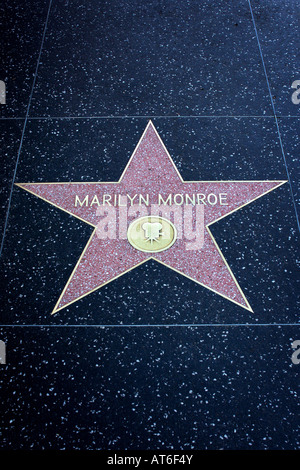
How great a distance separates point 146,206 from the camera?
5.18 feet

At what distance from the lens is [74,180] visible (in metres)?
1.66

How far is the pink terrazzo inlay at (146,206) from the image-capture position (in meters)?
1.40

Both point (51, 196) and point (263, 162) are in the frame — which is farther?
point (263, 162)

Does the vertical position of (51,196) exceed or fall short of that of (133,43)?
it falls short

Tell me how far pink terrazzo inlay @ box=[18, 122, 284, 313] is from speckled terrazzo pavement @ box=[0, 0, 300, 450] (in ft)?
0.07

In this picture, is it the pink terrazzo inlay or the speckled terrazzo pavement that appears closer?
the speckled terrazzo pavement

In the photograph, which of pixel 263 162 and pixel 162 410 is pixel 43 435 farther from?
pixel 263 162

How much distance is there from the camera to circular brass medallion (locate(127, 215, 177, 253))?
148cm

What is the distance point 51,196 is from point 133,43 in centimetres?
112

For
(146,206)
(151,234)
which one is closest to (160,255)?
(151,234)

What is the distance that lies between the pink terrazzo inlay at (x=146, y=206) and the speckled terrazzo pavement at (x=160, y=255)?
22mm
